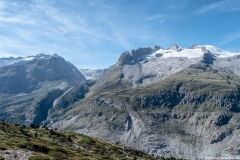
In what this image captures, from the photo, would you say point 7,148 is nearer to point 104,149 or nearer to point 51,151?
point 51,151

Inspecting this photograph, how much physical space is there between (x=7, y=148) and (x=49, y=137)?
48.3 metres

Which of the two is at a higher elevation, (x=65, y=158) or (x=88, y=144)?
(x=65, y=158)

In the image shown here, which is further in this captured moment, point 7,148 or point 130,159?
point 130,159

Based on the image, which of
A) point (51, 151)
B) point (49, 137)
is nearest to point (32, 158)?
point (51, 151)

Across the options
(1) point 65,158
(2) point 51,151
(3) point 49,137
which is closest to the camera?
(1) point 65,158

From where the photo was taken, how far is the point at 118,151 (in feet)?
267

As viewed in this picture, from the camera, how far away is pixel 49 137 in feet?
258

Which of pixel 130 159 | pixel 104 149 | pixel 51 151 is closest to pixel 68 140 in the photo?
pixel 104 149

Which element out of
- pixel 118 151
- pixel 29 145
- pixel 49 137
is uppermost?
pixel 29 145

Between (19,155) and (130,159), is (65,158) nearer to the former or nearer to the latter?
(19,155)

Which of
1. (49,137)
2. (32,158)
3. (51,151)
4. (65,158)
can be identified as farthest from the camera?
(49,137)

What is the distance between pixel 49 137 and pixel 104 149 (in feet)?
59.2

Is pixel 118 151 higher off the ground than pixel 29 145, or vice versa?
pixel 29 145

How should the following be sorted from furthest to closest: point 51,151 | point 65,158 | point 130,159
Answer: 1. point 130,159
2. point 51,151
3. point 65,158
